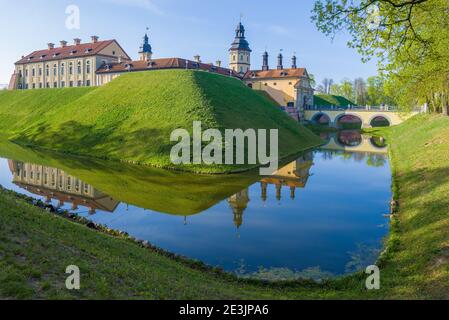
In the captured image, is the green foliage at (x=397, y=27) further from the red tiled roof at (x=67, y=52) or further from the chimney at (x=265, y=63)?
the chimney at (x=265, y=63)

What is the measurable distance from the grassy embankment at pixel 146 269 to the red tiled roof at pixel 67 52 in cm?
7686

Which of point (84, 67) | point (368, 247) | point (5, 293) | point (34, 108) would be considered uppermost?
point (84, 67)

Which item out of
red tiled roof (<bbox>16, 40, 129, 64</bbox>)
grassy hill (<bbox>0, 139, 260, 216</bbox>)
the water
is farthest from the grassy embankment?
red tiled roof (<bbox>16, 40, 129, 64</bbox>)

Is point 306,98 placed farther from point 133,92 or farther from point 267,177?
point 267,177

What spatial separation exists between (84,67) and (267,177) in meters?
65.6

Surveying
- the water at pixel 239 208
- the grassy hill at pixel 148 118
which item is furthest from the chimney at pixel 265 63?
the water at pixel 239 208

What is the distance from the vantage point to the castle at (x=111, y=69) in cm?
7812

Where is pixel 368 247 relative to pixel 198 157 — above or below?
below

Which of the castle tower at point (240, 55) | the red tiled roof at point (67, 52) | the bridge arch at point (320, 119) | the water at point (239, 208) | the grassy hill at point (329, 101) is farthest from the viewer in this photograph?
the grassy hill at point (329, 101)

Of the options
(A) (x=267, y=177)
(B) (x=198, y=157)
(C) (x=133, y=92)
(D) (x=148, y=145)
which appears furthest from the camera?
(C) (x=133, y=92)
